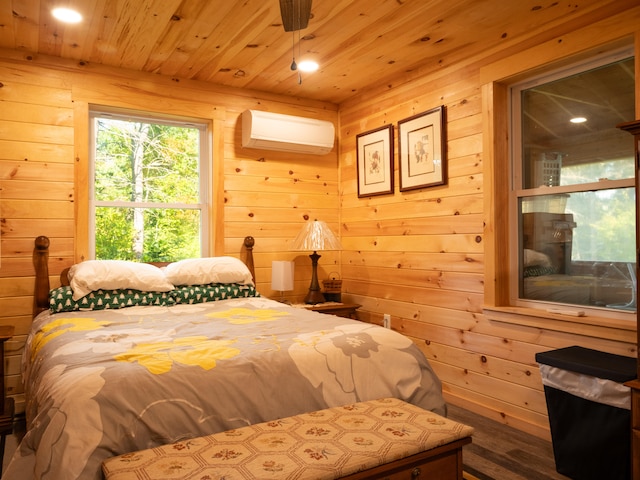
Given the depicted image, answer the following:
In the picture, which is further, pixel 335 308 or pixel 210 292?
pixel 335 308

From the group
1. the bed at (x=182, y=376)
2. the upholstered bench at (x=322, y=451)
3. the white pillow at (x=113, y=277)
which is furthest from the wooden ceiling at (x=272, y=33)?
the upholstered bench at (x=322, y=451)

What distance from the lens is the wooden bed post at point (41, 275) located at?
302 centimetres

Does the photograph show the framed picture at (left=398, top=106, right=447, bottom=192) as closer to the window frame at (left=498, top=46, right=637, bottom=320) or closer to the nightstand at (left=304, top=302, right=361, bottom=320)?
the window frame at (left=498, top=46, right=637, bottom=320)

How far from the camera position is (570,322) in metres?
2.45

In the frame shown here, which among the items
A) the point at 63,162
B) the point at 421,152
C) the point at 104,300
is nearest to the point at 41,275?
the point at 104,300

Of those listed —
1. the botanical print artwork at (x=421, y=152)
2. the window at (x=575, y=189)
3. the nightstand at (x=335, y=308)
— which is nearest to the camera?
the window at (x=575, y=189)

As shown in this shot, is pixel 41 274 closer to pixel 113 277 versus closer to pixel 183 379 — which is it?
pixel 113 277

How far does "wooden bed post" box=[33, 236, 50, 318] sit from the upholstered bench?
2.12 m

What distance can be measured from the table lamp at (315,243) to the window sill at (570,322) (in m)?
1.30

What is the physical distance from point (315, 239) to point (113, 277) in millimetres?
1496

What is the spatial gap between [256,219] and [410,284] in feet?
4.41

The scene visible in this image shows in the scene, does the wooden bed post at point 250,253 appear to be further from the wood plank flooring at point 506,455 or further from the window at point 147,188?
the wood plank flooring at point 506,455

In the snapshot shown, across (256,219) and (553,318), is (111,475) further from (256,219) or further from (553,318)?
(256,219)

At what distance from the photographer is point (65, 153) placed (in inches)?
125
